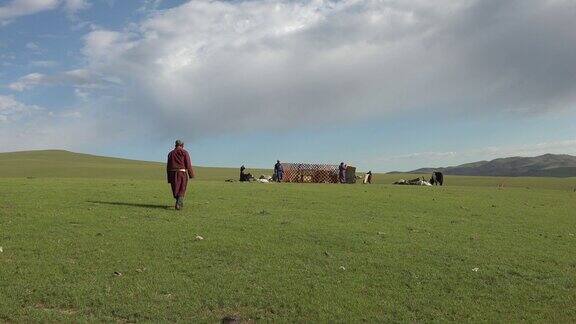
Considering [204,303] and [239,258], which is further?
[239,258]

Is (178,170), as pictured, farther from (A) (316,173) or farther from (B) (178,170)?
(A) (316,173)

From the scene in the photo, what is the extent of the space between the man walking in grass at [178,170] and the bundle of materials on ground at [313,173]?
122 feet

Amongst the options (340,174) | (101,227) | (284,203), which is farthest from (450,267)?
(340,174)

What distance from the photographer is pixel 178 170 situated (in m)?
20.1

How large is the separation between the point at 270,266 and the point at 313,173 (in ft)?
154

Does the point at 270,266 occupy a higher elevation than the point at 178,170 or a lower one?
lower

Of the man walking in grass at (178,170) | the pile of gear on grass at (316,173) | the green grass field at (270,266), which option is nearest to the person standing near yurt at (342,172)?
the pile of gear on grass at (316,173)

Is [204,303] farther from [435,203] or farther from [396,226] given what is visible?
[435,203]

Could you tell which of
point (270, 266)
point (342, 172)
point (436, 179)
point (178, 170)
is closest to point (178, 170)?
point (178, 170)

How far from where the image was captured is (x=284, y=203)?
2448 cm

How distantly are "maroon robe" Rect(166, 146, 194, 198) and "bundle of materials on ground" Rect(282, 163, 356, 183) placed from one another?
1463 inches

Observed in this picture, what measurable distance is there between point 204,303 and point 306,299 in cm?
190

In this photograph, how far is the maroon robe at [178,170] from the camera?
2009cm

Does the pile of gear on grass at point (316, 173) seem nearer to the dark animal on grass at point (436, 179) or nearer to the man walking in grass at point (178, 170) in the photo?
the dark animal on grass at point (436, 179)
